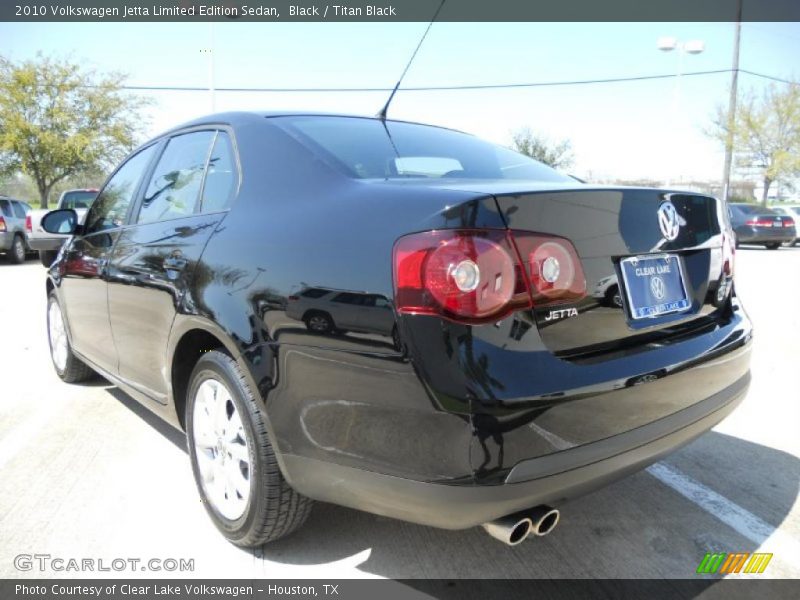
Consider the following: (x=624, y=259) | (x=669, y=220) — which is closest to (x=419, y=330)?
(x=624, y=259)

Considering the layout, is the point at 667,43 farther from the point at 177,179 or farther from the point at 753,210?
the point at 177,179

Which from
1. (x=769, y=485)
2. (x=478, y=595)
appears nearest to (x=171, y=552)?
(x=478, y=595)

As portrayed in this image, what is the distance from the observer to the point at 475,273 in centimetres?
167

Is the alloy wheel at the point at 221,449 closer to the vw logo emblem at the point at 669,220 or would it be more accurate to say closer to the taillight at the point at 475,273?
the taillight at the point at 475,273

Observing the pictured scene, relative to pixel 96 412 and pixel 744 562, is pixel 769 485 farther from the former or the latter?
pixel 96 412

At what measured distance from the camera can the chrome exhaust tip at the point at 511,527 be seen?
175 centimetres

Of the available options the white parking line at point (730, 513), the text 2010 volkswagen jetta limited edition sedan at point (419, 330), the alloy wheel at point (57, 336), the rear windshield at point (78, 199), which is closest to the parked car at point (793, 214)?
the rear windshield at point (78, 199)

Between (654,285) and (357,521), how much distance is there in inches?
59.1

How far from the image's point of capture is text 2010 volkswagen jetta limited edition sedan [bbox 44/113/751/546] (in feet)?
5.45

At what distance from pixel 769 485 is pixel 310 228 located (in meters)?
2.46

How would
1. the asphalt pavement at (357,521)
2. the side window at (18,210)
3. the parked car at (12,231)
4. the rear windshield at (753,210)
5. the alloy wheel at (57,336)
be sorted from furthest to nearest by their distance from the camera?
the rear windshield at (753,210), the side window at (18,210), the parked car at (12,231), the alloy wheel at (57,336), the asphalt pavement at (357,521)

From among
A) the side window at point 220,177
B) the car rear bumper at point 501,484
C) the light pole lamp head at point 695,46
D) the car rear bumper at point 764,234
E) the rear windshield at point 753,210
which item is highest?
the light pole lamp head at point 695,46

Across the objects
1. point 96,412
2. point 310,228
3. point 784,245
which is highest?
point 310,228

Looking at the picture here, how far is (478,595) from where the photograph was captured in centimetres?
214
